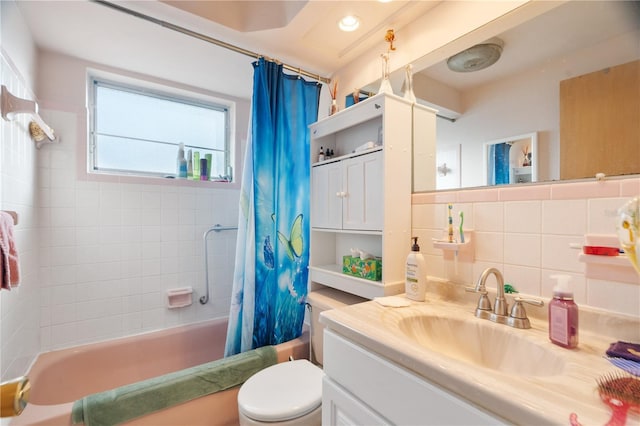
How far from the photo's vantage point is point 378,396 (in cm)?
74

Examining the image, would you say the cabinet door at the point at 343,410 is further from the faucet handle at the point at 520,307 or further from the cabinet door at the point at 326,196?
the cabinet door at the point at 326,196

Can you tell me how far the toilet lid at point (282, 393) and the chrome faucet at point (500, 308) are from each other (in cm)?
78

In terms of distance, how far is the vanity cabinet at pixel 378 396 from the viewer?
0.59 m

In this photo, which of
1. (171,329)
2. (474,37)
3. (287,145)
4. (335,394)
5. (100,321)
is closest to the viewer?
(335,394)

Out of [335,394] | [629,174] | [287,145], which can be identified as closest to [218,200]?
[287,145]

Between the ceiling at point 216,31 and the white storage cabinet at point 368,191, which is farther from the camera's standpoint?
the ceiling at point 216,31

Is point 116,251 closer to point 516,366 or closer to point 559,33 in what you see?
point 516,366

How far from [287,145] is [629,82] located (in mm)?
1486

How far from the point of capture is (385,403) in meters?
0.72

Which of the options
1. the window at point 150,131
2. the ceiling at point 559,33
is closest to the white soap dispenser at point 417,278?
the ceiling at point 559,33

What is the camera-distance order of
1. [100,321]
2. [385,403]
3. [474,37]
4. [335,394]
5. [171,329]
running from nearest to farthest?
[385,403]
[335,394]
[474,37]
[100,321]
[171,329]

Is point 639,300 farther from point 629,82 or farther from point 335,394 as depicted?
point 335,394

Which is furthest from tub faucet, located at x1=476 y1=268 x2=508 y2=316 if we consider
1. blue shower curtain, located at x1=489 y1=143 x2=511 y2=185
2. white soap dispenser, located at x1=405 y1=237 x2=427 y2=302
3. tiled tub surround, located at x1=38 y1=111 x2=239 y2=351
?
tiled tub surround, located at x1=38 y1=111 x2=239 y2=351

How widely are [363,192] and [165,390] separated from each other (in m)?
1.30
